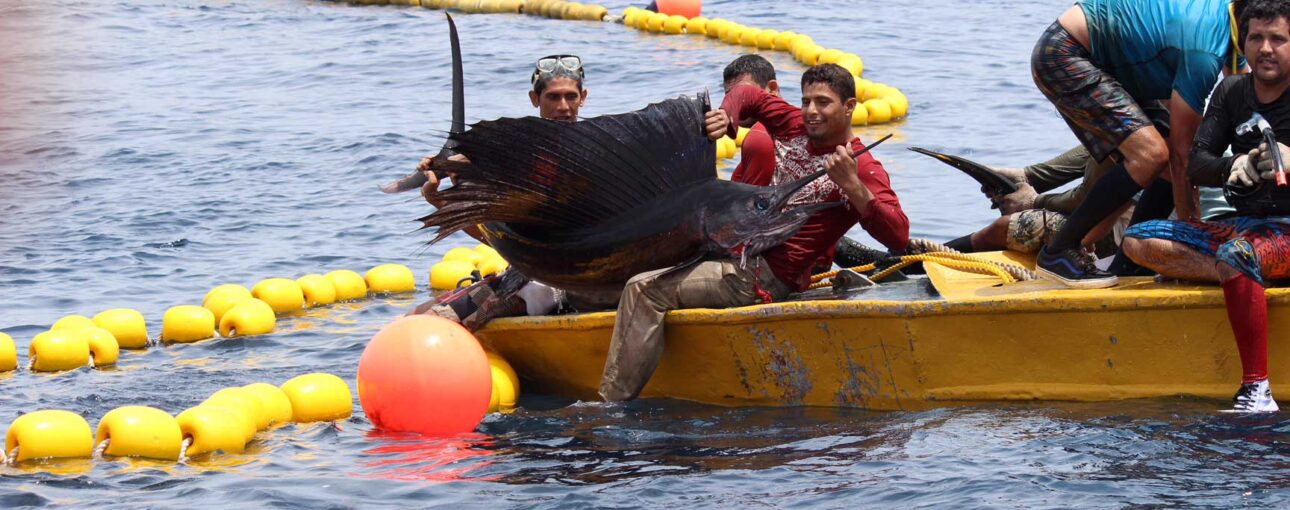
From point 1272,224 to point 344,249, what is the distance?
324 inches

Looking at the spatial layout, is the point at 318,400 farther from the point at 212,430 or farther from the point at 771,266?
the point at 771,266

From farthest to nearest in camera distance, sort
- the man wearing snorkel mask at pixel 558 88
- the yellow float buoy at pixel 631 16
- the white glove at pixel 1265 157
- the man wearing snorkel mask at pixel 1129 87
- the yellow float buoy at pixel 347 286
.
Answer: the yellow float buoy at pixel 631 16, the yellow float buoy at pixel 347 286, the man wearing snorkel mask at pixel 558 88, the man wearing snorkel mask at pixel 1129 87, the white glove at pixel 1265 157

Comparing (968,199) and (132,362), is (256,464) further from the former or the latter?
(968,199)

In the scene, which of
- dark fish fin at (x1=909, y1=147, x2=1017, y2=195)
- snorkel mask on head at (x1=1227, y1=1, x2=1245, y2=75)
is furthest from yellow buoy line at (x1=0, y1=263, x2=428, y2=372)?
snorkel mask on head at (x1=1227, y1=1, x2=1245, y2=75)

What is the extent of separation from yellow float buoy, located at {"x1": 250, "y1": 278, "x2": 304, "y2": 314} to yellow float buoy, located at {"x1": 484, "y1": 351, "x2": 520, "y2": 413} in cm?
301

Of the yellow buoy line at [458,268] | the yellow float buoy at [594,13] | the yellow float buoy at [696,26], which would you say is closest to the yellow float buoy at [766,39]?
the yellow float buoy at [696,26]

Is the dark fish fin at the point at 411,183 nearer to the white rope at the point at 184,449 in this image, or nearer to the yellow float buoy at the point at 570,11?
the white rope at the point at 184,449

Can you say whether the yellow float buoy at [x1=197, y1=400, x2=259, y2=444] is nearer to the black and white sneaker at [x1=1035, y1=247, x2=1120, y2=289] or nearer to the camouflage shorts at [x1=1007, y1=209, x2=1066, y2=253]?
the black and white sneaker at [x1=1035, y1=247, x2=1120, y2=289]

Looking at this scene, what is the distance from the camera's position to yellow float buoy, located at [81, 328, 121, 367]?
27.3ft

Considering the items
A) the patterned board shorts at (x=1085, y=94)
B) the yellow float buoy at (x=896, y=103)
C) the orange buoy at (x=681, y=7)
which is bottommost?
the yellow float buoy at (x=896, y=103)

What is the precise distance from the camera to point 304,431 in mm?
6680

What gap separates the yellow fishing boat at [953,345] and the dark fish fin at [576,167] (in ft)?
1.82

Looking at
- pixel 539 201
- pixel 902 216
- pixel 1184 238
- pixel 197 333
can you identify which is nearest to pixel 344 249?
pixel 197 333

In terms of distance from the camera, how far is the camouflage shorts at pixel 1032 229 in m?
7.20
